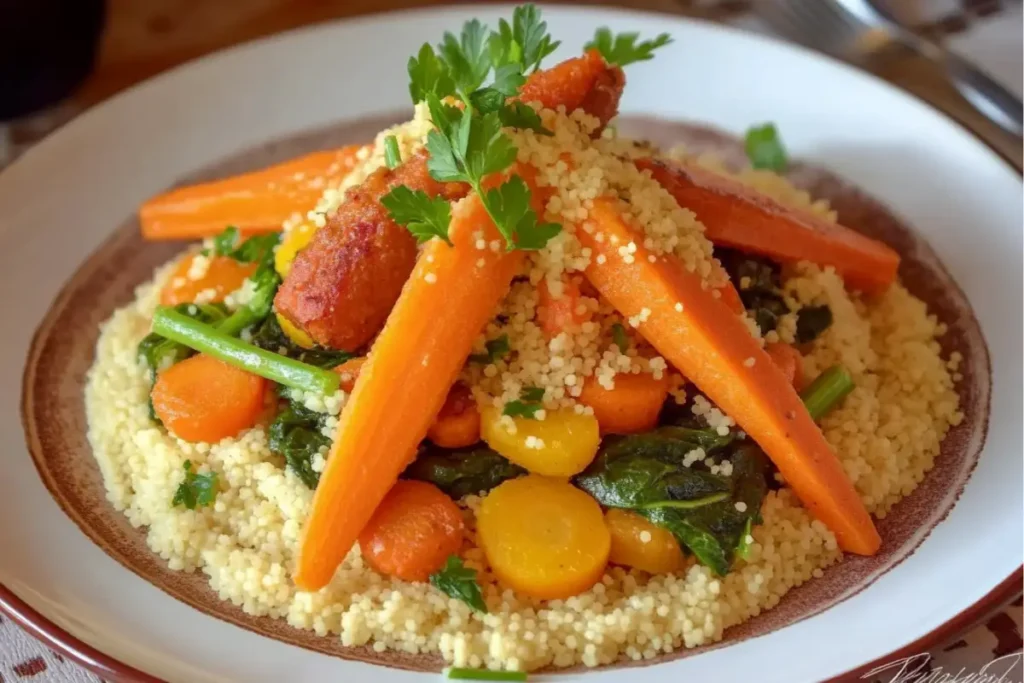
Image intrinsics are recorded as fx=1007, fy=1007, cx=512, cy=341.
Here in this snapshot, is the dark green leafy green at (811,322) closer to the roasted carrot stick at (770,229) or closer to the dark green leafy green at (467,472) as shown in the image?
the roasted carrot stick at (770,229)

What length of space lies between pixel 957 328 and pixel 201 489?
2.46 meters

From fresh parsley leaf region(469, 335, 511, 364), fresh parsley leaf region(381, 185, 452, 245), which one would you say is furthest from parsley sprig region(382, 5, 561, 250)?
fresh parsley leaf region(469, 335, 511, 364)

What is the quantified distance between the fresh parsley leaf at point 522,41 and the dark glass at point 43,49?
2.38 meters

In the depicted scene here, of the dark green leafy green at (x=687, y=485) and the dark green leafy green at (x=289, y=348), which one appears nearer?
the dark green leafy green at (x=687, y=485)

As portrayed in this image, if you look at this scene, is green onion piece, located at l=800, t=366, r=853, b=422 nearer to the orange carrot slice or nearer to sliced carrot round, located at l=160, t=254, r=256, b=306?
the orange carrot slice

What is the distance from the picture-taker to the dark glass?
4242 mm

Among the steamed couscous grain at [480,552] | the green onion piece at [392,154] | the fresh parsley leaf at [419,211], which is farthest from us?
the green onion piece at [392,154]

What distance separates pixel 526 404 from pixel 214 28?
332 cm

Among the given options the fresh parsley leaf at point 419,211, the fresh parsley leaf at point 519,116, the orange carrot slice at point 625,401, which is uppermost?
Result: the fresh parsley leaf at point 519,116

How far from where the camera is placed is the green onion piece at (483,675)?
7.80ft

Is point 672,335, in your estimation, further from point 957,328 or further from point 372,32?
point 372,32

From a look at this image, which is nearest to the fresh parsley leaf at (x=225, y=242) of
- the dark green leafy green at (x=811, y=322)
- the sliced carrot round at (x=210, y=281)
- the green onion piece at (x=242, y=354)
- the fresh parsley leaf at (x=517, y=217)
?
the sliced carrot round at (x=210, y=281)

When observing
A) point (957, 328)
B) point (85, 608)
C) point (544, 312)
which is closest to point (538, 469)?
point (544, 312)

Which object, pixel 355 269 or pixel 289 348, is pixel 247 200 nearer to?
pixel 289 348
